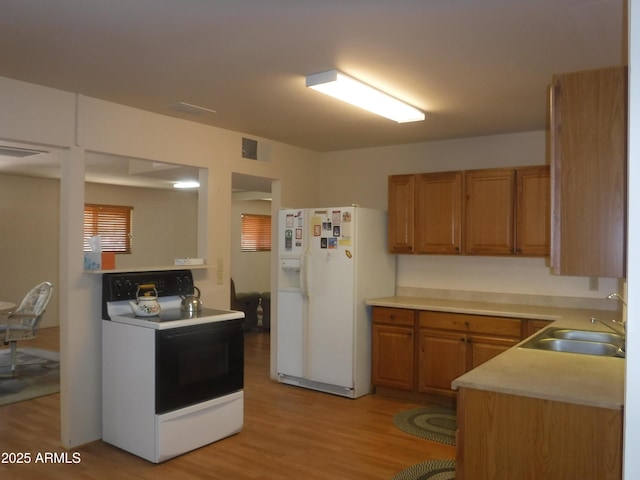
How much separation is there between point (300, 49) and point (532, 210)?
257cm

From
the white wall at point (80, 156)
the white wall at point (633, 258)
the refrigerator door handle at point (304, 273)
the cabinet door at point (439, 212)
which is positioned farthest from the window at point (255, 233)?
the white wall at point (633, 258)

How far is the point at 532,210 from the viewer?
4.23m

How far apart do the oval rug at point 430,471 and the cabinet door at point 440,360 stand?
42.5 inches

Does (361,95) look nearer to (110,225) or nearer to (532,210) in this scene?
(532,210)

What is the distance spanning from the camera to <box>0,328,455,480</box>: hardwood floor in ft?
10.3

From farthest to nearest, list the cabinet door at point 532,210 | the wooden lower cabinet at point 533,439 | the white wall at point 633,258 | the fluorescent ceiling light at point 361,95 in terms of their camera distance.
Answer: the cabinet door at point 532,210 < the fluorescent ceiling light at point 361,95 < the wooden lower cabinet at point 533,439 < the white wall at point 633,258

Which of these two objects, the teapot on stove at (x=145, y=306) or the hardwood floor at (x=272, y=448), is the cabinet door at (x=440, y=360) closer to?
the hardwood floor at (x=272, y=448)

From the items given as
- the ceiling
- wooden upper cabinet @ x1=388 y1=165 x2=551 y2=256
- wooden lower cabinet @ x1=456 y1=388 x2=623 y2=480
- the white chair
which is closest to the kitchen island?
wooden lower cabinet @ x1=456 y1=388 x2=623 y2=480

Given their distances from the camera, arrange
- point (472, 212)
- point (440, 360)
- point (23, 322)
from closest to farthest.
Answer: point (440, 360) < point (472, 212) < point (23, 322)

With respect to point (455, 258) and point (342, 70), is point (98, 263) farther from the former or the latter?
point (455, 258)

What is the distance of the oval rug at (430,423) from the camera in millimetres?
3752

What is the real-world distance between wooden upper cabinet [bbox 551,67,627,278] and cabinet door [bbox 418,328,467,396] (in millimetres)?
2500

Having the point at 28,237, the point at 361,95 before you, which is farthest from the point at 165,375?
the point at 28,237

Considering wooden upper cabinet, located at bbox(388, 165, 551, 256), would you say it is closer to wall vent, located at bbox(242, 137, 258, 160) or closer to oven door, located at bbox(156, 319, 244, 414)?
wall vent, located at bbox(242, 137, 258, 160)
